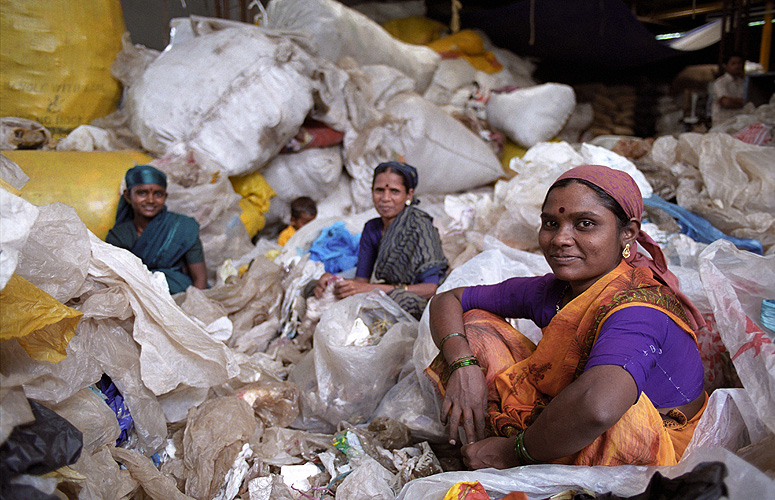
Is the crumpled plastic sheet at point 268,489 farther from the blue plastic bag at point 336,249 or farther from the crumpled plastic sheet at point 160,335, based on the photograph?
the blue plastic bag at point 336,249

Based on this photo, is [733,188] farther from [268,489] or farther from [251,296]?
[268,489]

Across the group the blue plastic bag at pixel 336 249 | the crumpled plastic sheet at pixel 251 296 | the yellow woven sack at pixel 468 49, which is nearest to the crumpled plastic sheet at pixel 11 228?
the crumpled plastic sheet at pixel 251 296

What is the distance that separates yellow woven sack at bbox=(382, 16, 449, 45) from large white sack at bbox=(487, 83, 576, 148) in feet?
4.88

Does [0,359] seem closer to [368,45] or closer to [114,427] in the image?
[114,427]

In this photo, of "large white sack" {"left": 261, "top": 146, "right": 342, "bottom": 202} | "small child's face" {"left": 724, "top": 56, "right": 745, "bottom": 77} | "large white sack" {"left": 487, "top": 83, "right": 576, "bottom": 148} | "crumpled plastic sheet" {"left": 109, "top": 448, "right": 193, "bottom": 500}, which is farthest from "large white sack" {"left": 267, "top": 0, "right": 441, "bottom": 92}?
"small child's face" {"left": 724, "top": 56, "right": 745, "bottom": 77}

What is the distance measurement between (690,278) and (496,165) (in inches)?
81.1

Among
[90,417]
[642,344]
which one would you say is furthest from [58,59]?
[642,344]


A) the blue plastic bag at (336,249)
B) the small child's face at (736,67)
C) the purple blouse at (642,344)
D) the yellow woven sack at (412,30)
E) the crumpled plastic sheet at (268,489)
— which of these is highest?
the yellow woven sack at (412,30)

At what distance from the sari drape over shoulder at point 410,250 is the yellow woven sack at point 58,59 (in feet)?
6.18

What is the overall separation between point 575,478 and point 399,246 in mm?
1342

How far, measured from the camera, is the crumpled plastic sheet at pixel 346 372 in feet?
5.36

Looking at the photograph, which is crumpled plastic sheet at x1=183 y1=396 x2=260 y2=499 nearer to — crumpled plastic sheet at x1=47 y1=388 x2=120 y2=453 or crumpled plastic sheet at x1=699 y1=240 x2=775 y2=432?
crumpled plastic sheet at x1=47 y1=388 x2=120 y2=453

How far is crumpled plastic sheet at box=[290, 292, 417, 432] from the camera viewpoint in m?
1.63

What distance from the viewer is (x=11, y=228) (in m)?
0.85
